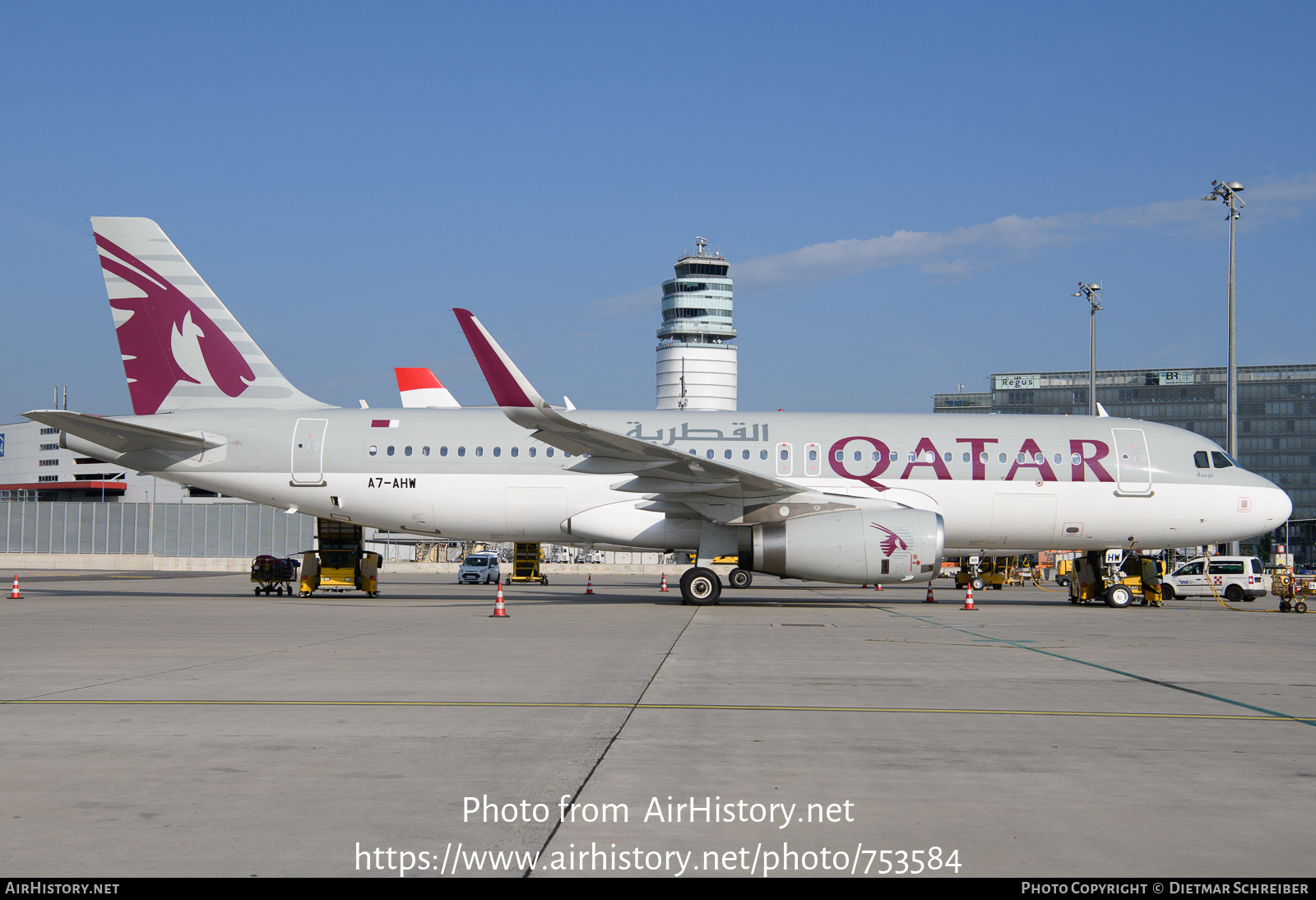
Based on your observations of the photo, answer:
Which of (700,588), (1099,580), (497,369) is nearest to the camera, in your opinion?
(497,369)

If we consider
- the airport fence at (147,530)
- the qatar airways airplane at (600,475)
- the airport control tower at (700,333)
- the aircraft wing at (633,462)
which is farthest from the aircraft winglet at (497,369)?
the airport control tower at (700,333)

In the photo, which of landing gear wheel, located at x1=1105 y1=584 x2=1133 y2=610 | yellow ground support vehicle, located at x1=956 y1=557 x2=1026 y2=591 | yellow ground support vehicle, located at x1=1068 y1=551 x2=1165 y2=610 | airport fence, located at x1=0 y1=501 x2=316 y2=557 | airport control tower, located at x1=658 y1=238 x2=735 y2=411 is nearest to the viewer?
landing gear wheel, located at x1=1105 y1=584 x2=1133 y2=610

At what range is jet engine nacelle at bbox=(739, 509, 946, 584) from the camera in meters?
18.4

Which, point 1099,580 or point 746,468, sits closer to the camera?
point 746,468

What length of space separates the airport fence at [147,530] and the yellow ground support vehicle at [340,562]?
1330 inches

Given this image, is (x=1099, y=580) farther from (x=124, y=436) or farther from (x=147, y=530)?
(x=147, y=530)

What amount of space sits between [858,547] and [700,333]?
10435cm

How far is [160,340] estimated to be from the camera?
22.1 meters

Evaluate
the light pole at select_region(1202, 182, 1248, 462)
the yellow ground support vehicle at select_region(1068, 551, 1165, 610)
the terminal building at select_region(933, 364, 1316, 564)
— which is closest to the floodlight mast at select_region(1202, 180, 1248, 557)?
the light pole at select_region(1202, 182, 1248, 462)

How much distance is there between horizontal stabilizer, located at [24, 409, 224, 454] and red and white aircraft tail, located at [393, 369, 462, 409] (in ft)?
69.4

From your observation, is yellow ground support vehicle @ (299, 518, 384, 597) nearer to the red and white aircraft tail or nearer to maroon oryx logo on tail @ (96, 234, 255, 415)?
maroon oryx logo on tail @ (96, 234, 255, 415)

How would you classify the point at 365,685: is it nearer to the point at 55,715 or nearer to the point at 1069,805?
the point at 55,715

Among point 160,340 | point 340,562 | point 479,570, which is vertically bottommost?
point 479,570

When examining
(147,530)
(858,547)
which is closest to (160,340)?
(858,547)
